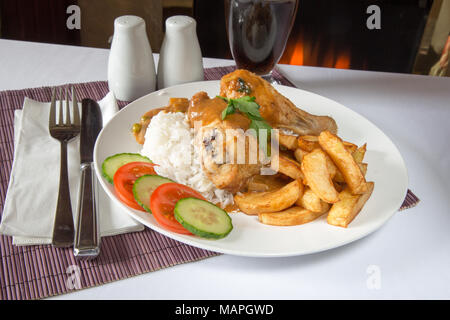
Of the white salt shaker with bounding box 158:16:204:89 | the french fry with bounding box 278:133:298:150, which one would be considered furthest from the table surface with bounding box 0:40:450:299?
the white salt shaker with bounding box 158:16:204:89

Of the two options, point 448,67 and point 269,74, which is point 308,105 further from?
point 448,67

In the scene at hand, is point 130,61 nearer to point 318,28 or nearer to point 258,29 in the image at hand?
point 258,29

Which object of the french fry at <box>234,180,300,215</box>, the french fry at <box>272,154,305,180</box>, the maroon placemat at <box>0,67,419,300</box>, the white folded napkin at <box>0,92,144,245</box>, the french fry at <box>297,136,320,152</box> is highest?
the french fry at <box>297,136,320,152</box>

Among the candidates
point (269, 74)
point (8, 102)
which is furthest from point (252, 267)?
point (8, 102)

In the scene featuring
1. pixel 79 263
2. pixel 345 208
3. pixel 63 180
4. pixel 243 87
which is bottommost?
pixel 79 263

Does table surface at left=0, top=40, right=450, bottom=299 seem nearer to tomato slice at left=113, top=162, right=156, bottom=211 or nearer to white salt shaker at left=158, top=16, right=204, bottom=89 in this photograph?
tomato slice at left=113, top=162, right=156, bottom=211

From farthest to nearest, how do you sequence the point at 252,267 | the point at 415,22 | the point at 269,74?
the point at 415,22 < the point at 269,74 < the point at 252,267

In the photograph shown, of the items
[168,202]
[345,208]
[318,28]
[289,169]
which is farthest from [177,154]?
[318,28]
